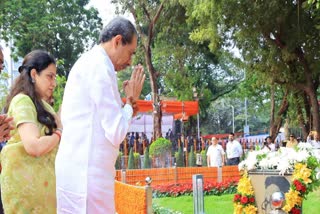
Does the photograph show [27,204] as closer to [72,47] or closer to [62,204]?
[62,204]

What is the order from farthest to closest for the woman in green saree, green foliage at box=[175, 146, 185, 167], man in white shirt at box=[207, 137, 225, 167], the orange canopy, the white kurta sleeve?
the orange canopy
green foliage at box=[175, 146, 185, 167]
man in white shirt at box=[207, 137, 225, 167]
the woman in green saree
the white kurta sleeve

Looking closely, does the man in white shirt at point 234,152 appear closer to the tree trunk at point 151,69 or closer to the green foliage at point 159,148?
the green foliage at point 159,148

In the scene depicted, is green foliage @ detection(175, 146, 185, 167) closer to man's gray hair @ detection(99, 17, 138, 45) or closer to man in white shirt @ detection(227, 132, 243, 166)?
man in white shirt @ detection(227, 132, 243, 166)

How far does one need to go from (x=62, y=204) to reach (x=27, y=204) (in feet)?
1.30

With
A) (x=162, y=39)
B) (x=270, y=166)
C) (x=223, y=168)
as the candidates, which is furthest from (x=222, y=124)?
(x=270, y=166)

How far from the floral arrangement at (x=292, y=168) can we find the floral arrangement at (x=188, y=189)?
5.91 m

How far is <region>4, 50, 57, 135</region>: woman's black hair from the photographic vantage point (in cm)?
307

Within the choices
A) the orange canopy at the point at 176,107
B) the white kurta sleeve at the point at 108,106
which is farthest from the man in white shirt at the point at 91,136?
the orange canopy at the point at 176,107

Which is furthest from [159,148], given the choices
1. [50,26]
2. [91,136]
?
[91,136]

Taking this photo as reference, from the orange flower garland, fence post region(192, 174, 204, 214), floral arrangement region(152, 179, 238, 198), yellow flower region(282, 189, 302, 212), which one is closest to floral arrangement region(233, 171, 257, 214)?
yellow flower region(282, 189, 302, 212)

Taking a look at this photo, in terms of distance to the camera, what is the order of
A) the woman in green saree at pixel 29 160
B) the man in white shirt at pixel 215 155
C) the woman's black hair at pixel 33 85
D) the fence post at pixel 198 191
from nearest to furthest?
the woman in green saree at pixel 29 160
the woman's black hair at pixel 33 85
the fence post at pixel 198 191
the man in white shirt at pixel 215 155

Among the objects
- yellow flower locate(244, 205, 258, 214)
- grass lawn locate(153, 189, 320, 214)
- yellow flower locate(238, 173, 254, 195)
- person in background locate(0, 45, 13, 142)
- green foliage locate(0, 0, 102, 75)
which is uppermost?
green foliage locate(0, 0, 102, 75)

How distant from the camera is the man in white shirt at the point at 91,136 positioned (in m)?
2.57

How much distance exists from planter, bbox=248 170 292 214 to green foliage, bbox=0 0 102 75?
19953 millimetres
